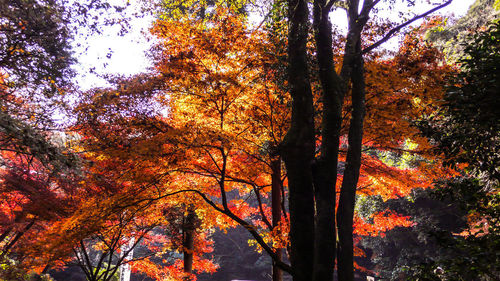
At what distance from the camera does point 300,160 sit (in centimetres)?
462

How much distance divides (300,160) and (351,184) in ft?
3.17

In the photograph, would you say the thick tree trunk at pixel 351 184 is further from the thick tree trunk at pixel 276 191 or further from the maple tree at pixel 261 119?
the thick tree trunk at pixel 276 191

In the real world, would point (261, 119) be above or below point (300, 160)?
above

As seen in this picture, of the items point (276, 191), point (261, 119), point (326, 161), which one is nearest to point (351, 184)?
point (326, 161)

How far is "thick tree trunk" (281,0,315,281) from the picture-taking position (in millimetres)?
4488

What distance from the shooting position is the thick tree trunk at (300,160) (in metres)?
4.49

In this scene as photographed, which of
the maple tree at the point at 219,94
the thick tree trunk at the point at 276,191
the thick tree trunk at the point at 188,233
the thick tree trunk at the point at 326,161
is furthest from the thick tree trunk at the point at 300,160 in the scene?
the thick tree trunk at the point at 188,233

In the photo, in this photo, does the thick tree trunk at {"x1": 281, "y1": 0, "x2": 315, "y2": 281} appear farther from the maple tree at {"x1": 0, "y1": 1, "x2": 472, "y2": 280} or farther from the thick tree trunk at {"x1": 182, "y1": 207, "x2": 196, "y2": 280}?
the thick tree trunk at {"x1": 182, "y1": 207, "x2": 196, "y2": 280}

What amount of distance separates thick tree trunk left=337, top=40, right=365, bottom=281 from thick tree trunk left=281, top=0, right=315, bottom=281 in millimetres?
488

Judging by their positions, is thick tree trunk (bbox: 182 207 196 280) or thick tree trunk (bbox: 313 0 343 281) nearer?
thick tree trunk (bbox: 313 0 343 281)

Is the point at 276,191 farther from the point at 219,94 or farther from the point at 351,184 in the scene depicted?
the point at 351,184

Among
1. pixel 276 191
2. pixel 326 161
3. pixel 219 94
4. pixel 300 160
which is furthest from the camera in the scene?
pixel 276 191

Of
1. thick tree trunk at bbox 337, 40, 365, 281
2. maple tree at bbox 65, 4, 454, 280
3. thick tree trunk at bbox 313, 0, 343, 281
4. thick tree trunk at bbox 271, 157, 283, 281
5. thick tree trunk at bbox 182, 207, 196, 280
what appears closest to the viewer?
thick tree trunk at bbox 313, 0, 343, 281

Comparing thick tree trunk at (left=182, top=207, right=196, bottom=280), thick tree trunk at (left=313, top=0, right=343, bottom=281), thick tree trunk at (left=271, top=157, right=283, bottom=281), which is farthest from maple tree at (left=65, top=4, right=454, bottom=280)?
thick tree trunk at (left=182, top=207, right=196, bottom=280)
